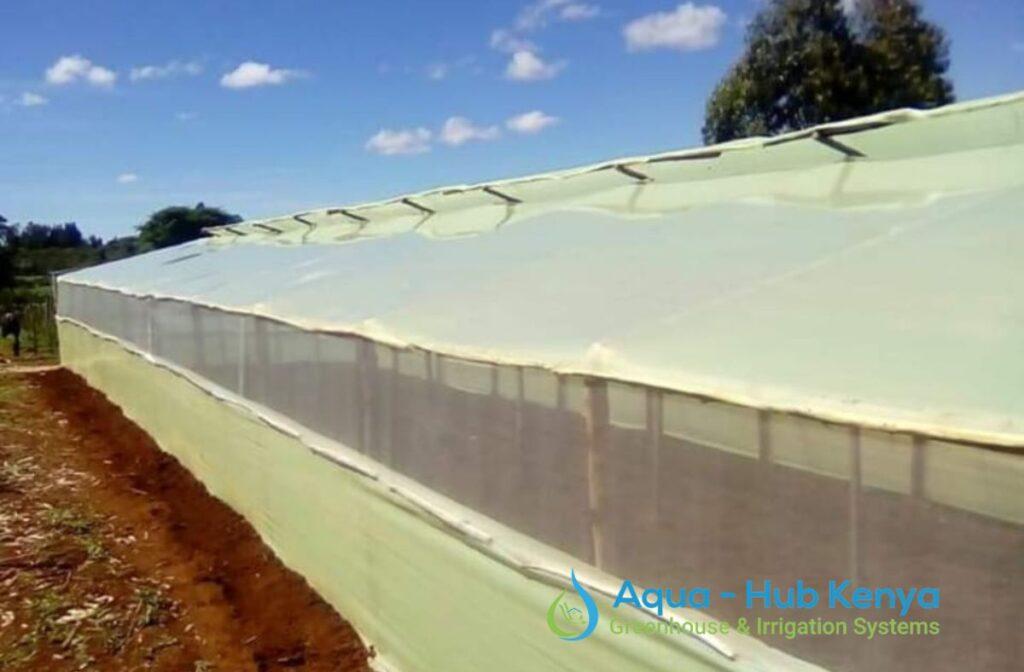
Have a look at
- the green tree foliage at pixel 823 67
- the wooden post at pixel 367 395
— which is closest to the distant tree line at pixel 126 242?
the green tree foliage at pixel 823 67

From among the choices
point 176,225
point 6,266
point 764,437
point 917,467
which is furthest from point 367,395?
point 176,225

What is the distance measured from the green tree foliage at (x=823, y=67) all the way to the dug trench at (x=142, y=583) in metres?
16.1

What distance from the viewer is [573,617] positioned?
3.68 m

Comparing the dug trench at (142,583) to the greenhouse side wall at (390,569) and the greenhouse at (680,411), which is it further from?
the greenhouse at (680,411)

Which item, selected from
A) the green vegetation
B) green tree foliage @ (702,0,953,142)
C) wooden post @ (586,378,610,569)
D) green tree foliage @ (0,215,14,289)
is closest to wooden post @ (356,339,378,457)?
wooden post @ (586,378,610,569)

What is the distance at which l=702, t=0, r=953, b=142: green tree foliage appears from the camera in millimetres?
21094

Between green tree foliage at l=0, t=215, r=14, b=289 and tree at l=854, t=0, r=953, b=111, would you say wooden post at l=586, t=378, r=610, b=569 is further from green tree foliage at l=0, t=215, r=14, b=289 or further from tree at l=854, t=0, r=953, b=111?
green tree foliage at l=0, t=215, r=14, b=289

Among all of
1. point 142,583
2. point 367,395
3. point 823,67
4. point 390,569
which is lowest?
point 142,583

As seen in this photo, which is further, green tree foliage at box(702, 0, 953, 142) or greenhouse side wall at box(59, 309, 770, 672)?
green tree foliage at box(702, 0, 953, 142)

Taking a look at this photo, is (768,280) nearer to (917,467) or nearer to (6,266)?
(917,467)

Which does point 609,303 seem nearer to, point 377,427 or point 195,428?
point 377,427

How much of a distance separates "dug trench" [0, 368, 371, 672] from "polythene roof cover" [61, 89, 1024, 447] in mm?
2029

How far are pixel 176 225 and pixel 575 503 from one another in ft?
159

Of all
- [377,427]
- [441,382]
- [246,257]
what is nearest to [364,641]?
[377,427]
